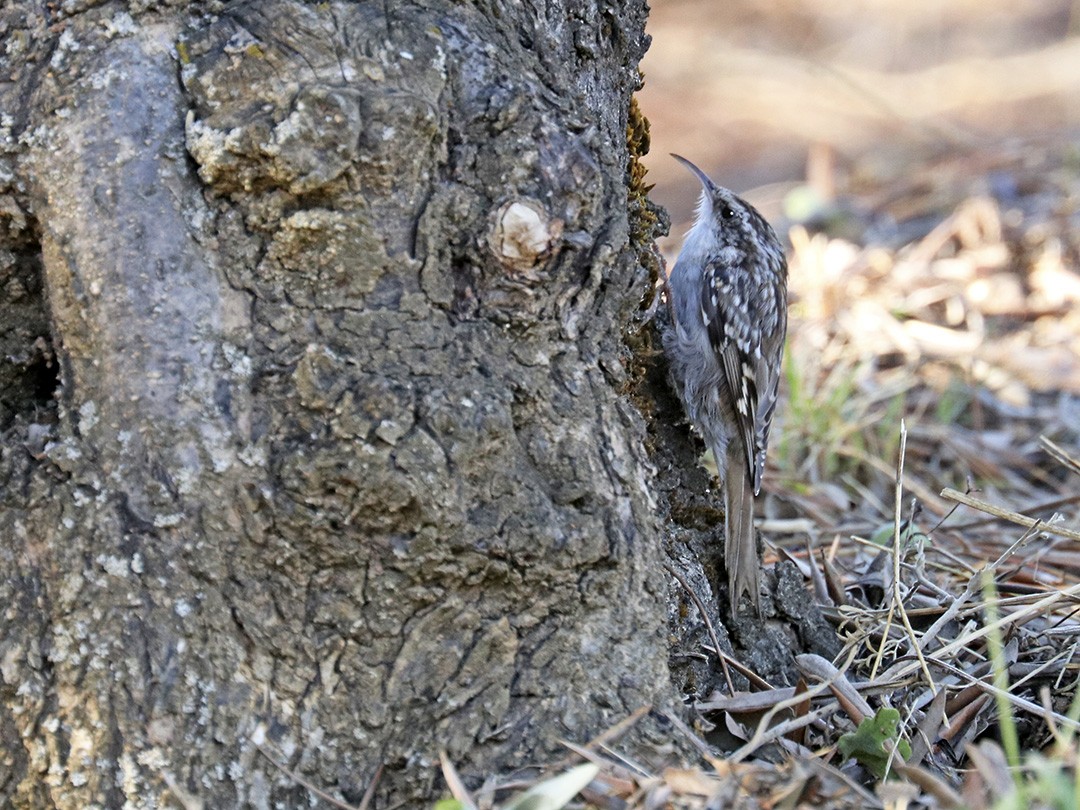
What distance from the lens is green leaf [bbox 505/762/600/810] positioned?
1.91m

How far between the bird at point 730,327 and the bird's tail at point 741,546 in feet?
0.65

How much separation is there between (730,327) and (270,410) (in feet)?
7.40

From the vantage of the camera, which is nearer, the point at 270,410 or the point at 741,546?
the point at 270,410

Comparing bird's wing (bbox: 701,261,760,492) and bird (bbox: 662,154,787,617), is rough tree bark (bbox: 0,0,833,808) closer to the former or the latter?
bird (bbox: 662,154,787,617)

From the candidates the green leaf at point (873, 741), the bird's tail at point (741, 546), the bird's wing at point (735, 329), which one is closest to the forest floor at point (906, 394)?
the green leaf at point (873, 741)

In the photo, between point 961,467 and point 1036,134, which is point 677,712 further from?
point 1036,134

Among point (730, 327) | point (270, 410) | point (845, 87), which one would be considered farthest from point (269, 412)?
point (845, 87)

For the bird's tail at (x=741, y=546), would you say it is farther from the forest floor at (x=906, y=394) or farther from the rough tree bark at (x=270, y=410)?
the rough tree bark at (x=270, y=410)

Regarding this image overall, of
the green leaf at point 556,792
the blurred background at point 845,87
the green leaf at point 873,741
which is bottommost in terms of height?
the green leaf at point 873,741

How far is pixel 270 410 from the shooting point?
2107 mm

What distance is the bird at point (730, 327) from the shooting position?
11.9 feet

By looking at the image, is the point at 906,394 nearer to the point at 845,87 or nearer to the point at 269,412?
the point at 269,412

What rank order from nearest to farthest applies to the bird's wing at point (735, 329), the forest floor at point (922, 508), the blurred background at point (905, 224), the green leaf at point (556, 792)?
the green leaf at point (556, 792) < the forest floor at point (922, 508) < the bird's wing at point (735, 329) < the blurred background at point (905, 224)

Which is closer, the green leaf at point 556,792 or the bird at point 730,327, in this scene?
the green leaf at point 556,792
